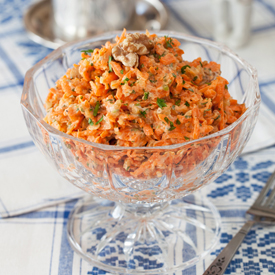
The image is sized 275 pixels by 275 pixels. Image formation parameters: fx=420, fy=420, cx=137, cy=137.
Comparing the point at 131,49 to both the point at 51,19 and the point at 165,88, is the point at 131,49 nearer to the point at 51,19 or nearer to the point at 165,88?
the point at 165,88

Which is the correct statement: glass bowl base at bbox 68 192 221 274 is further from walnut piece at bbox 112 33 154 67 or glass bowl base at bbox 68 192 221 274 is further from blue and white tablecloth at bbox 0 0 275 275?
walnut piece at bbox 112 33 154 67

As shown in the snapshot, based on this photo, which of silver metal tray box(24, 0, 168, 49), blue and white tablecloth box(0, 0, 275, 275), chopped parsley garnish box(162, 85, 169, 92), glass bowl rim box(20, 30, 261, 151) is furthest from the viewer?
silver metal tray box(24, 0, 168, 49)

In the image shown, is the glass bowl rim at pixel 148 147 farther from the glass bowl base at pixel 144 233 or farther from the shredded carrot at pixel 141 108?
the glass bowl base at pixel 144 233

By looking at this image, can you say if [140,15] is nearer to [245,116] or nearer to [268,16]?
[268,16]

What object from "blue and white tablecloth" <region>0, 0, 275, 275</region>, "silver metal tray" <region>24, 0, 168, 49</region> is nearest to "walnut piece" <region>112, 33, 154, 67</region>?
"blue and white tablecloth" <region>0, 0, 275, 275</region>

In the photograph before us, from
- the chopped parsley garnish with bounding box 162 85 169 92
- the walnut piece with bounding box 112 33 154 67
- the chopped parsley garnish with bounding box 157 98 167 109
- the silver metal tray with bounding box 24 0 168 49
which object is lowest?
the chopped parsley garnish with bounding box 157 98 167 109

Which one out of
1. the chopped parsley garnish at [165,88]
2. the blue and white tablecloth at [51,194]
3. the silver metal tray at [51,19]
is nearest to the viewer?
the chopped parsley garnish at [165,88]

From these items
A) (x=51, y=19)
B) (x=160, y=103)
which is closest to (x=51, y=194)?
(x=160, y=103)

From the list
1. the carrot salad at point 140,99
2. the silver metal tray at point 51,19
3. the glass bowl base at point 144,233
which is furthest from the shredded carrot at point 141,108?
the silver metal tray at point 51,19
